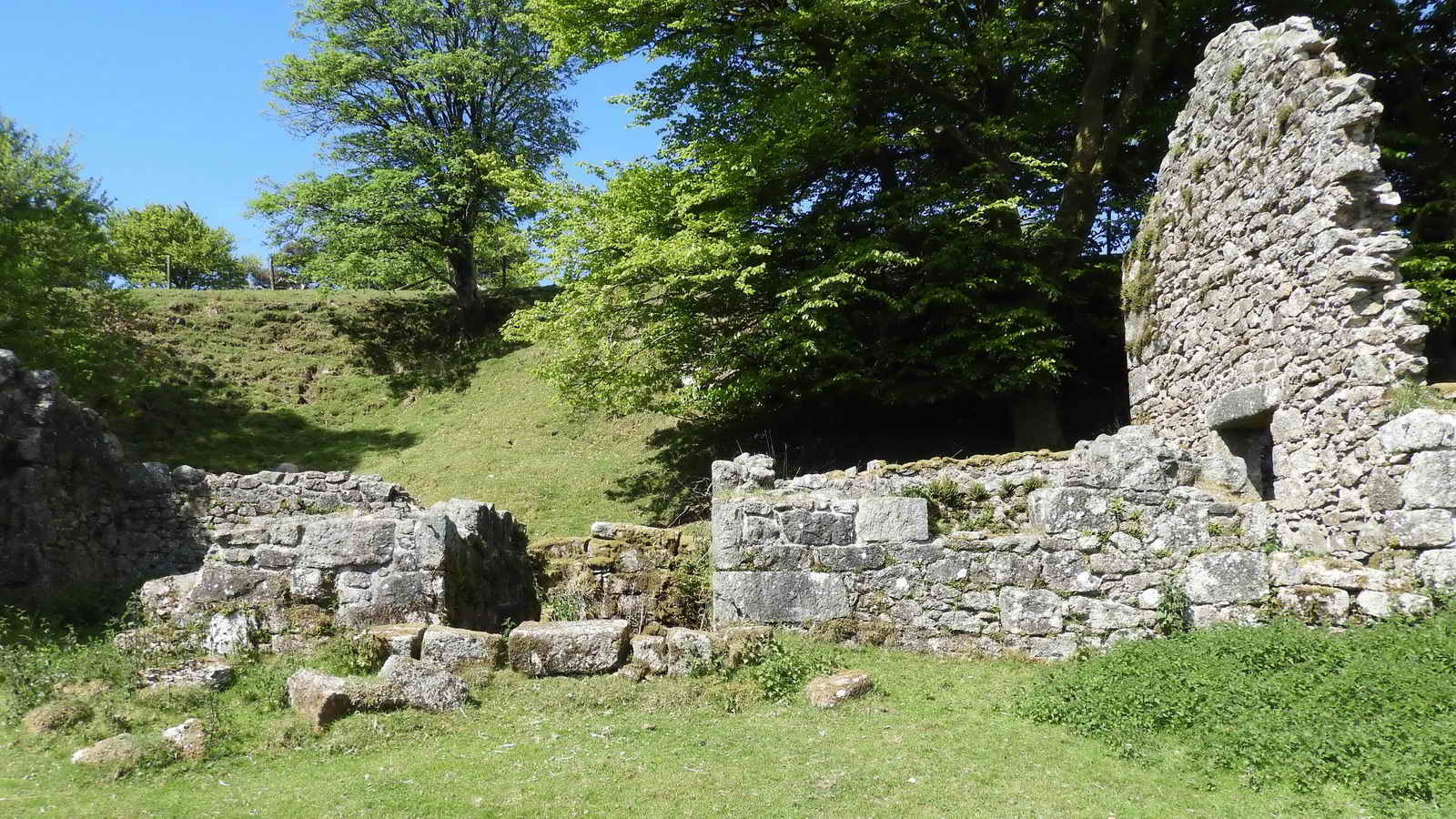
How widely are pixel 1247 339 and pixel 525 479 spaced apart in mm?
13789

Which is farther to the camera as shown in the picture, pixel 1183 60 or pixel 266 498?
pixel 1183 60

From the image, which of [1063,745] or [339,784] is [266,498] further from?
[1063,745]

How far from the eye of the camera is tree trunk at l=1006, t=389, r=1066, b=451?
50.4 feet

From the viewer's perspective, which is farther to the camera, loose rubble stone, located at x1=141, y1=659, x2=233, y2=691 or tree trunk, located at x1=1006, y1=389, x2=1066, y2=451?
tree trunk, located at x1=1006, y1=389, x2=1066, y2=451

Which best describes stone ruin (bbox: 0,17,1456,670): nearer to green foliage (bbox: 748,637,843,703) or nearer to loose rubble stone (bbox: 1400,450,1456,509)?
loose rubble stone (bbox: 1400,450,1456,509)

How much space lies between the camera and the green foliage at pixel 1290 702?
5.11 m

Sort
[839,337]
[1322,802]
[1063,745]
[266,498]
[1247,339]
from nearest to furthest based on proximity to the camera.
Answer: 1. [1322,802]
2. [1063,745]
3. [1247,339]
4. [266,498]
5. [839,337]

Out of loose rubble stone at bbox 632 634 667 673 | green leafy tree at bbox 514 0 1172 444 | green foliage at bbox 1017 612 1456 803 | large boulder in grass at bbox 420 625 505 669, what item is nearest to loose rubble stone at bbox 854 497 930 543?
green foliage at bbox 1017 612 1456 803

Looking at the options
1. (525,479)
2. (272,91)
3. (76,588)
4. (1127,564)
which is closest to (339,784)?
(1127,564)

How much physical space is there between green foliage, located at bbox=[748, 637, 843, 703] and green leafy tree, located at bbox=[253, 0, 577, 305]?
838 inches

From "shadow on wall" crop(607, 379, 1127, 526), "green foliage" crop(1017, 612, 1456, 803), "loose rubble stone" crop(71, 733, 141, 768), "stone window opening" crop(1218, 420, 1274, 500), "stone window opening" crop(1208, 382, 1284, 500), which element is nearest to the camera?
"green foliage" crop(1017, 612, 1456, 803)

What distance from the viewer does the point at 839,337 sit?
51.5ft

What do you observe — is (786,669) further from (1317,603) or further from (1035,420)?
(1035,420)

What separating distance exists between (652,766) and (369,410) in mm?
21249
